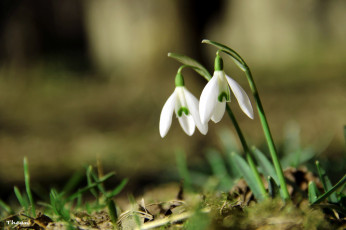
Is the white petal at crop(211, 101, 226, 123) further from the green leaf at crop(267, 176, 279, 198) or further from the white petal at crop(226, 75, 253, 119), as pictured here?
the green leaf at crop(267, 176, 279, 198)

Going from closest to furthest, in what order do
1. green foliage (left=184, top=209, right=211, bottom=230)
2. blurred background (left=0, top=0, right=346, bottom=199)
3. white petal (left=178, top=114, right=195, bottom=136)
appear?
green foliage (left=184, top=209, right=211, bottom=230)
white petal (left=178, top=114, right=195, bottom=136)
blurred background (left=0, top=0, right=346, bottom=199)

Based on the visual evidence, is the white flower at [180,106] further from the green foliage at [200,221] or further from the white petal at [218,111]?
the green foliage at [200,221]

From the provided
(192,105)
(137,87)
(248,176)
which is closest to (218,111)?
(192,105)

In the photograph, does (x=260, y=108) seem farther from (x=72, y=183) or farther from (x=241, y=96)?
(x=72, y=183)

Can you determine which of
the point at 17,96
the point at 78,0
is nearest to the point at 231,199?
the point at 17,96

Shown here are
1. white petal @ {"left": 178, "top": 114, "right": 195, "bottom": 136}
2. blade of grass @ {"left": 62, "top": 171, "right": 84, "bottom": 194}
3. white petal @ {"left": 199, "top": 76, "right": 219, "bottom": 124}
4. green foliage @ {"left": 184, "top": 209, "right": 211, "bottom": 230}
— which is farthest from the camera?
blade of grass @ {"left": 62, "top": 171, "right": 84, "bottom": 194}

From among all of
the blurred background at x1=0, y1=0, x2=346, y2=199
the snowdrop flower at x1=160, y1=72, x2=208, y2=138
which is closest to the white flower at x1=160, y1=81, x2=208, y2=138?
the snowdrop flower at x1=160, y1=72, x2=208, y2=138
